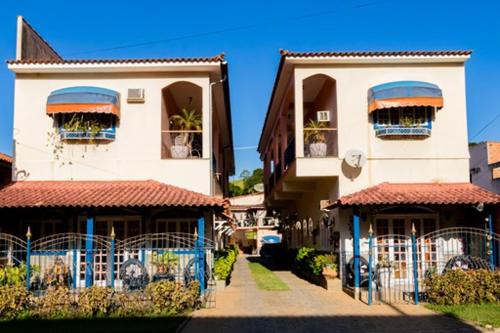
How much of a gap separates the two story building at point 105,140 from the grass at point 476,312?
7315mm

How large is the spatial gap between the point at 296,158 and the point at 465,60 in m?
6.69

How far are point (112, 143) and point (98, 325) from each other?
24.7ft

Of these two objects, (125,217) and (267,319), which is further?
(125,217)

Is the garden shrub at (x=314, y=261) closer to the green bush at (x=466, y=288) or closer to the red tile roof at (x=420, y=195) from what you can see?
Result: the red tile roof at (x=420, y=195)

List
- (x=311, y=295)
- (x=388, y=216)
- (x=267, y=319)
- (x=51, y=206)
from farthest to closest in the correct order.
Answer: (x=388, y=216)
(x=311, y=295)
(x=51, y=206)
(x=267, y=319)

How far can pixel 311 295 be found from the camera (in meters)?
15.7

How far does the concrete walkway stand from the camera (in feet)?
35.2

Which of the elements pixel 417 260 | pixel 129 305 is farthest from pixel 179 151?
pixel 417 260

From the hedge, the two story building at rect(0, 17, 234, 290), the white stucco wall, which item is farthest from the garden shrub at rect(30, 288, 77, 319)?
the white stucco wall

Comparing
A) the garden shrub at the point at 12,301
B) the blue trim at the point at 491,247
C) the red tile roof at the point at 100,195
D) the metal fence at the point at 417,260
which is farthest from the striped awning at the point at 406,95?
the garden shrub at the point at 12,301

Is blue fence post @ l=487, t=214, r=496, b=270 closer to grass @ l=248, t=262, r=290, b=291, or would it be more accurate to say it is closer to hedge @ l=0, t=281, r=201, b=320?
grass @ l=248, t=262, r=290, b=291

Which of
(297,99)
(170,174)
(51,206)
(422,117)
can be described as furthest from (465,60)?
(51,206)

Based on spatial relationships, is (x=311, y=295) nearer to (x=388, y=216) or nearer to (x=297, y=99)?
(x=388, y=216)

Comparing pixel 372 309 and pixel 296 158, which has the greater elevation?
pixel 296 158
